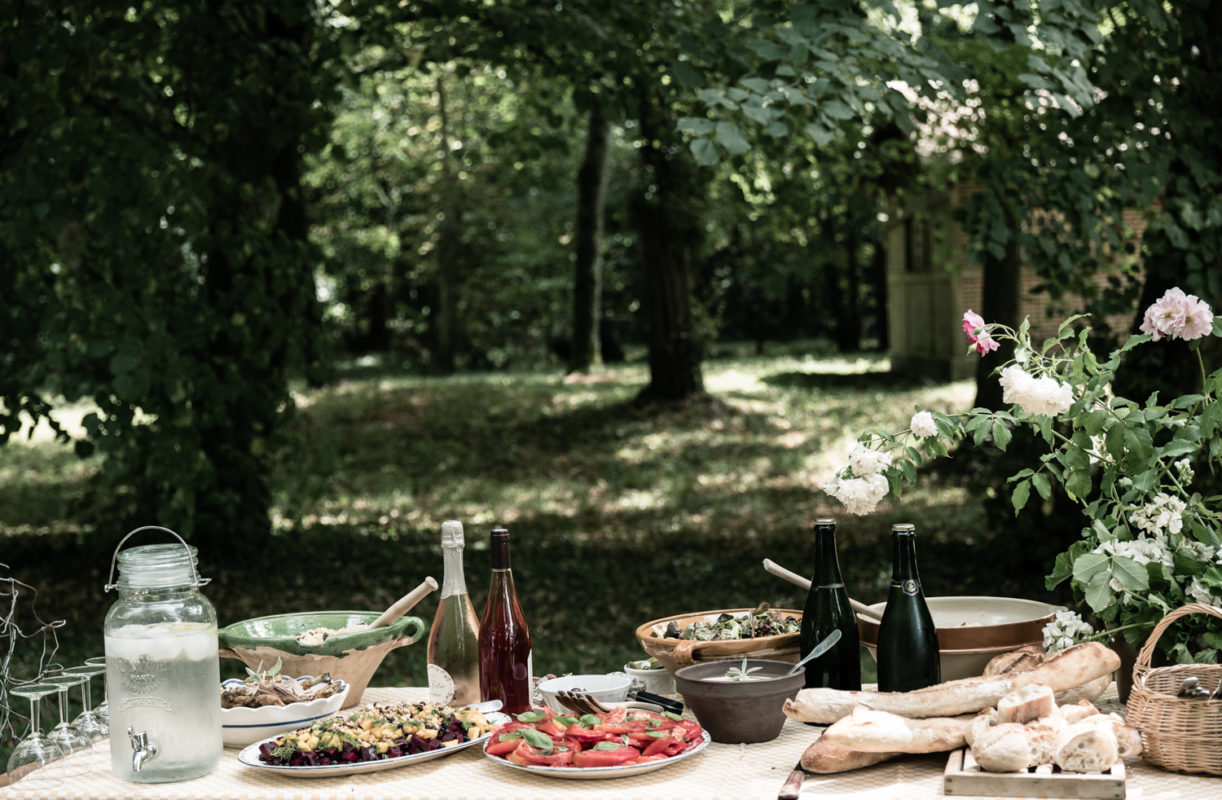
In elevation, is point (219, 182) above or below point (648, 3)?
below

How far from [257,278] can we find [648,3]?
118 inches

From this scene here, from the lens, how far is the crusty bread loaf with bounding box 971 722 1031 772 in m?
1.95

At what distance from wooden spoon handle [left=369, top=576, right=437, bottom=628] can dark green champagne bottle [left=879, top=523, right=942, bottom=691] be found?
87 cm

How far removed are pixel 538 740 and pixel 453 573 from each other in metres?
0.44

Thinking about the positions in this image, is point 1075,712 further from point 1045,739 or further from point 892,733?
point 892,733

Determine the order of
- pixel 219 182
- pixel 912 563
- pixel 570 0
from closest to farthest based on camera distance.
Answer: pixel 912 563
pixel 219 182
pixel 570 0

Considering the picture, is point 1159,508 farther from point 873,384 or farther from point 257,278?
point 873,384

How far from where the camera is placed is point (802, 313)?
30.9 meters

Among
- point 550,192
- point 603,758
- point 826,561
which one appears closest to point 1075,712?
point 826,561

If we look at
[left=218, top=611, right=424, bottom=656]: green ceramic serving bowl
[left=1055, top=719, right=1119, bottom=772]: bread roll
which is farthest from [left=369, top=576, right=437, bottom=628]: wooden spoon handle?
[left=1055, top=719, right=1119, bottom=772]: bread roll

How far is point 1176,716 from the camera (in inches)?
79.5

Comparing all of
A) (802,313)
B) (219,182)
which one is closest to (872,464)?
(219,182)

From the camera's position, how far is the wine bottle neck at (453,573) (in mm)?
2424

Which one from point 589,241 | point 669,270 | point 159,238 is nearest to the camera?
point 159,238
